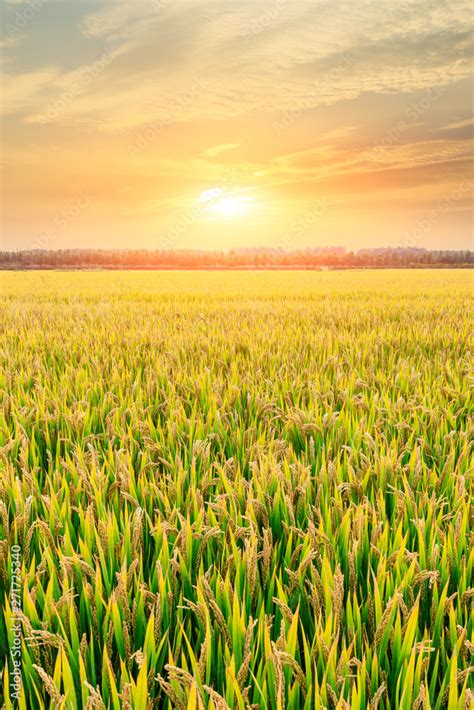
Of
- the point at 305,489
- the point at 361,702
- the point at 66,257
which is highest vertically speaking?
the point at 66,257

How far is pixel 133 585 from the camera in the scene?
4.69 feet

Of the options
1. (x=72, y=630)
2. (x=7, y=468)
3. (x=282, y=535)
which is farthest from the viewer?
(x=7, y=468)

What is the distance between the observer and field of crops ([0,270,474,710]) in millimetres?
1073

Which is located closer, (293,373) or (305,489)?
(305,489)

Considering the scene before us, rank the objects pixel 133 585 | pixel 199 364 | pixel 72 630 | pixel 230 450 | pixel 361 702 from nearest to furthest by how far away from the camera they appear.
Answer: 1. pixel 361 702
2. pixel 72 630
3. pixel 133 585
4. pixel 230 450
5. pixel 199 364

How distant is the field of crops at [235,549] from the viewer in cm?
107

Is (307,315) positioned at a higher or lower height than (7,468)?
higher

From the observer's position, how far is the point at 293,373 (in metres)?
3.89

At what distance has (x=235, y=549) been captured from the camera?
142 centimetres

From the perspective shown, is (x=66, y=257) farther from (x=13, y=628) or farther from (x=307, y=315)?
(x=13, y=628)

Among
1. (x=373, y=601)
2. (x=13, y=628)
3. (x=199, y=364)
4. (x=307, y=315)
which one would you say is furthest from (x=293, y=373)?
(x=307, y=315)

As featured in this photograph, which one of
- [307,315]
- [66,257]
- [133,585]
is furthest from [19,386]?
[66,257]

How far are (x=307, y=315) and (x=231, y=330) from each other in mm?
2227

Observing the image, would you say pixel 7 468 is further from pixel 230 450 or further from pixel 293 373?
pixel 293 373
